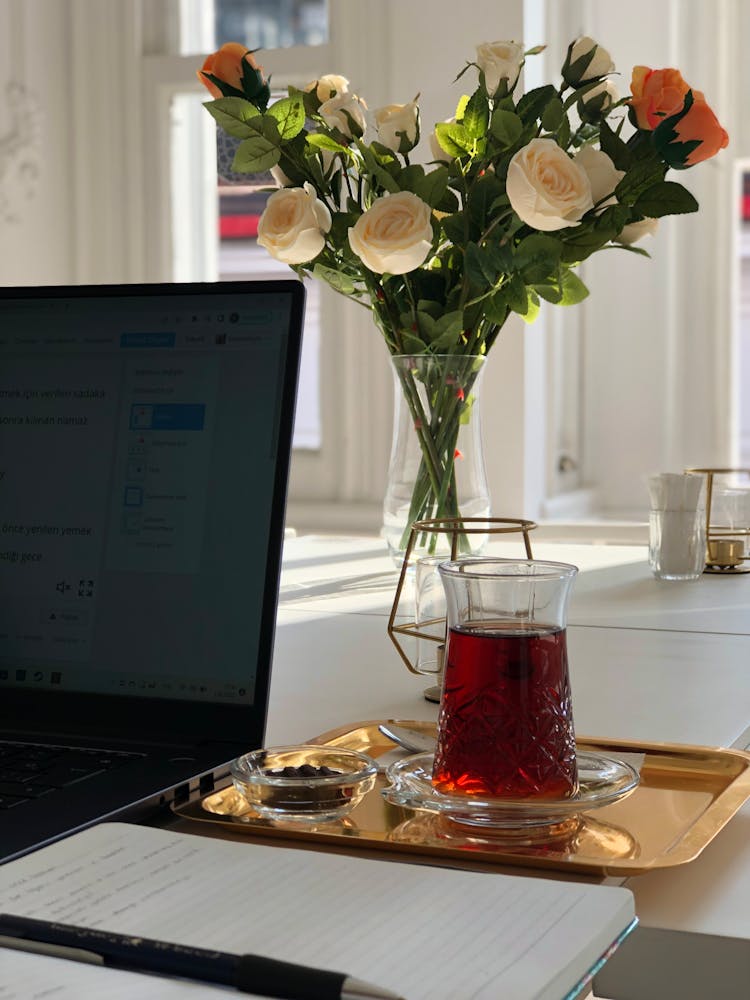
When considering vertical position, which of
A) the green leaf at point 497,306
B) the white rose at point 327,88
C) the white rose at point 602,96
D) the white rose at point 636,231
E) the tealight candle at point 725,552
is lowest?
the tealight candle at point 725,552

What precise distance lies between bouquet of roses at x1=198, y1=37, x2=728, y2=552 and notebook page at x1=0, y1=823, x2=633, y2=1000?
659 millimetres

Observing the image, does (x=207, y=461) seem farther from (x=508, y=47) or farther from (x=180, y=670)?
(x=508, y=47)

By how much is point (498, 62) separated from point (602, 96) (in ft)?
0.37

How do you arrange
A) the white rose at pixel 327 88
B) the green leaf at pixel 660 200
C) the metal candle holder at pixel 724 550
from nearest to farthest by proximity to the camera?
the green leaf at pixel 660 200, the white rose at pixel 327 88, the metal candle holder at pixel 724 550

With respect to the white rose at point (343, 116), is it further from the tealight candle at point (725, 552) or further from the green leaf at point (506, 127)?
the tealight candle at point (725, 552)

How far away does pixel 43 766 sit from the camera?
653 millimetres

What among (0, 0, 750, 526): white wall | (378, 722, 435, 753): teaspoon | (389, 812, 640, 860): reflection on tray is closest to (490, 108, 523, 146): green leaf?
(378, 722, 435, 753): teaspoon

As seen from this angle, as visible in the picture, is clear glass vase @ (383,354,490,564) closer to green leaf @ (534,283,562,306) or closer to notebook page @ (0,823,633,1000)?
green leaf @ (534,283,562,306)

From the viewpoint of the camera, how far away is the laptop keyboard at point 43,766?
2.01ft

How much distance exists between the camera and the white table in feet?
1.59

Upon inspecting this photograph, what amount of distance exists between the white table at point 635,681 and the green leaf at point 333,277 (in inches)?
12.9

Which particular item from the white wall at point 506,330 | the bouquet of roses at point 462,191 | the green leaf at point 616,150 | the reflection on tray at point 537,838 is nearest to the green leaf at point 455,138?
the bouquet of roses at point 462,191

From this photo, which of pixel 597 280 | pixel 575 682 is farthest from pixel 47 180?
pixel 575 682

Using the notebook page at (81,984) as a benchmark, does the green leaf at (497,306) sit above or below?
above
